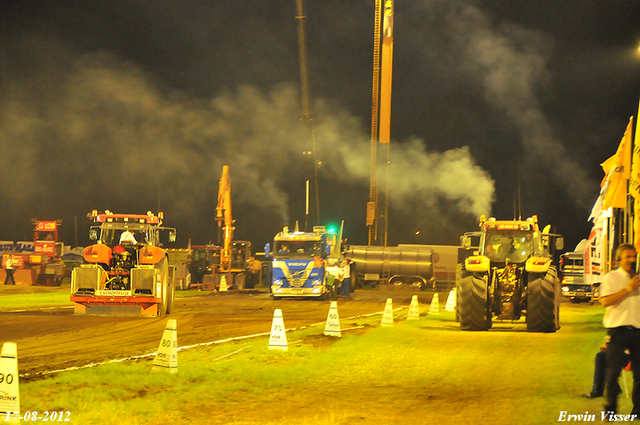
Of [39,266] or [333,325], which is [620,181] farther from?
[39,266]

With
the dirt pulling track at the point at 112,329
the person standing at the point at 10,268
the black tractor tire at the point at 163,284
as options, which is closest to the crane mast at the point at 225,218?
the person standing at the point at 10,268

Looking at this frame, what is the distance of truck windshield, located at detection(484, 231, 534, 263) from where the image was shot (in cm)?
1903

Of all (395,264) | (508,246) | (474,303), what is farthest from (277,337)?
(395,264)

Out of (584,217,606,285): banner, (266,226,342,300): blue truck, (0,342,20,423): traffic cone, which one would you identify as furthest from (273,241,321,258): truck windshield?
(0,342,20,423): traffic cone

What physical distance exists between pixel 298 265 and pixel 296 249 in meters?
0.73

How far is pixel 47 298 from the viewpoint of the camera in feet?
101

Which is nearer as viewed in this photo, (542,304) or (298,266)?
(542,304)

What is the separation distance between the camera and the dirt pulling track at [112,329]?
12.6 m

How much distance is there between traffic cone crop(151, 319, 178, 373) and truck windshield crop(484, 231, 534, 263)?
35.6 ft

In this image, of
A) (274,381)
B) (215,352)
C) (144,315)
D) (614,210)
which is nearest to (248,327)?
(144,315)

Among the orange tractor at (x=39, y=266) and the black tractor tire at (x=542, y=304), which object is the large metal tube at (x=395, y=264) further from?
the black tractor tire at (x=542, y=304)

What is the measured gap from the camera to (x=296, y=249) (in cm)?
3189

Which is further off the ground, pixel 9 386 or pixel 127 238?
pixel 127 238

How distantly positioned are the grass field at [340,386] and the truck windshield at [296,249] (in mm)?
16564
